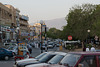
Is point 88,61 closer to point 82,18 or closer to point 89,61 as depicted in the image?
point 89,61

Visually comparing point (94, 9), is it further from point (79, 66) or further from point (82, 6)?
point (79, 66)

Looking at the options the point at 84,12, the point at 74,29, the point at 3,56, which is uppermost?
the point at 84,12

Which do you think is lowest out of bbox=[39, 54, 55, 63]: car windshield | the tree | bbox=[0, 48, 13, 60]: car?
bbox=[0, 48, 13, 60]: car

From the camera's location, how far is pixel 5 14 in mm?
69125

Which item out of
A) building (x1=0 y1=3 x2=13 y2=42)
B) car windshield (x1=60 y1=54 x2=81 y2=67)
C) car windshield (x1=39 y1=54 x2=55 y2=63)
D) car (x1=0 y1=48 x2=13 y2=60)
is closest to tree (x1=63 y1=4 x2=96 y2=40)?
building (x1=0 y1=3 x2=13 y2=42)

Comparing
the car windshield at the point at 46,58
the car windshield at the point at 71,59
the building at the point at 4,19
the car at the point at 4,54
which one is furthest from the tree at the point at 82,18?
the car windshield at the point at 71,59

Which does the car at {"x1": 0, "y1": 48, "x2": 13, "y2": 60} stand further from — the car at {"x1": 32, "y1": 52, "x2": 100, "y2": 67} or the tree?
the tree

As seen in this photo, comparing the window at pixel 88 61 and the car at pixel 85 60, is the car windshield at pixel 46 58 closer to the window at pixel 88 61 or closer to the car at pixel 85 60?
the car at pixel 85 60

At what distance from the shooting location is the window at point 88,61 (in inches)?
274

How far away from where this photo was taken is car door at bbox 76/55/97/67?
6.94 m

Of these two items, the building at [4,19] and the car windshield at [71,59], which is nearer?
the car windshield at [71,59]

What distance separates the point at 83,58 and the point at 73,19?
165 ft

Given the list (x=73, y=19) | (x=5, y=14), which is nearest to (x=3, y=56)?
(x=73, y=19)

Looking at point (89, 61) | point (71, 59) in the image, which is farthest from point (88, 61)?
point (71, 59)
